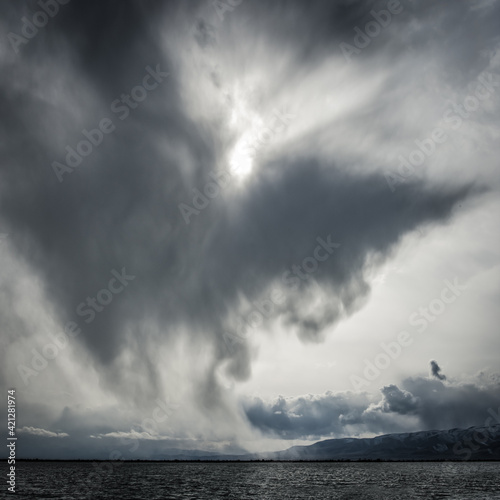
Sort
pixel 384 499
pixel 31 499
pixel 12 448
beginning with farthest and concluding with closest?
pixel 384 499 → pixel 31 499 → pixel 12 448

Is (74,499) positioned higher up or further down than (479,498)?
higher up

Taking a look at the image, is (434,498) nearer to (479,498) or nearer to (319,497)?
(479,498)

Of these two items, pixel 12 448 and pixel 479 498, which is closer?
pixel 12 448

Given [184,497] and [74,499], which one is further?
[184,497]

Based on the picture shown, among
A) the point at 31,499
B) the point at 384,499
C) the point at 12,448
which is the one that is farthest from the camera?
the point at 384,499

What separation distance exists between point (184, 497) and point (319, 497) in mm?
36781

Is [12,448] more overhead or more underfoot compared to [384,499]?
more overhead

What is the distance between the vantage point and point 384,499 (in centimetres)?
10281

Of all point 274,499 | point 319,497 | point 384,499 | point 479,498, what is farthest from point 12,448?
point 479,498

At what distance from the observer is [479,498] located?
98875 millimetres

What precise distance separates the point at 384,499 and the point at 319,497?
675 inches

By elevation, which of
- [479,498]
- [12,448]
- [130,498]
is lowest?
[479,498]

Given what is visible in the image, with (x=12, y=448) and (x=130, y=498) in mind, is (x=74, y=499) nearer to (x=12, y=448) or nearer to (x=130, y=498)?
(x=130, y=498)

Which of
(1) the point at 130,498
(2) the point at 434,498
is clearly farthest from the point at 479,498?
(1) the point at 130,498
